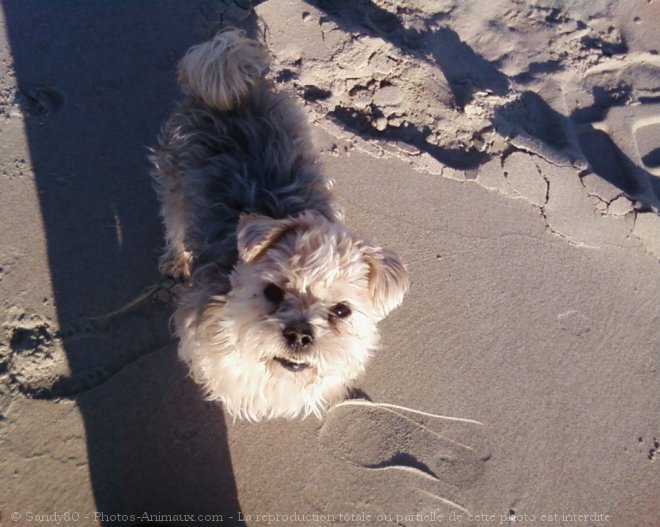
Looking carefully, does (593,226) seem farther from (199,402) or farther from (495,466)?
(199,402)

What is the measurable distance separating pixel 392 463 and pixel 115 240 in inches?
106

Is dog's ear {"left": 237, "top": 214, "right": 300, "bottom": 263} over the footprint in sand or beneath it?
over

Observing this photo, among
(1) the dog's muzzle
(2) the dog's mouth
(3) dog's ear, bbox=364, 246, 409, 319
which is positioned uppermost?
(3) dog's ear, bbox=364, 246, 409, 319

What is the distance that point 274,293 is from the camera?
2.42 metres

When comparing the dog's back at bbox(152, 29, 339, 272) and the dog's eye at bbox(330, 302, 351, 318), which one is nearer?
the dog's eye at bbox(330, 302, 351, 318)

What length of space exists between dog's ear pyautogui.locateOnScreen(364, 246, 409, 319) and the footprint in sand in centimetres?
138

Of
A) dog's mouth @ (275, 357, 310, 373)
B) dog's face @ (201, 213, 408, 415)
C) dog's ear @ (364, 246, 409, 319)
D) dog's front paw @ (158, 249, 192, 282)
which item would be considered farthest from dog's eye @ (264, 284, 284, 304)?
dog's front paw @ (158, 249, 192, 282)

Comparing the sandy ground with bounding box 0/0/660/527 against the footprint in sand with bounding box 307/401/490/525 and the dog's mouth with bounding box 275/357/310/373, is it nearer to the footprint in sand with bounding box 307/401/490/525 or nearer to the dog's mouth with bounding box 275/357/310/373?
the footprint in sand with bounding box 307/401/490/525

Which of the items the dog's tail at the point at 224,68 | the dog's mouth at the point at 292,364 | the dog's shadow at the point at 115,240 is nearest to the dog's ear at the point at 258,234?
the dog's mouth at the point at 292,364

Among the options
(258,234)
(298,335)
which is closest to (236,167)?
(258,234)

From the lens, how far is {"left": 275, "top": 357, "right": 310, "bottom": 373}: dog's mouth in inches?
91.9

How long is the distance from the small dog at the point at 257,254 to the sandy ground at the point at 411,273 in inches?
23.3

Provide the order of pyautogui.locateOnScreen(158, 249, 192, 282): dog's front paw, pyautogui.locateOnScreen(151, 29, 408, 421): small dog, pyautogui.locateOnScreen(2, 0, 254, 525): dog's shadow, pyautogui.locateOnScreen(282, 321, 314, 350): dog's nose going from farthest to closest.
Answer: pyautogui.locateOnScreen(158, 249, 192, 282): dog's front paw
pyautogui.locateOnScreen(2, 0, 254, 525): dog's shadow
pyautogui.locateOnScreen(151, 29, 408, 421): small dog
pyautogui.locateOnScreen(282, 321, 314, 350): dog's nose

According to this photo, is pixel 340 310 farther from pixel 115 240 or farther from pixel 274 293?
pixel 115 240
